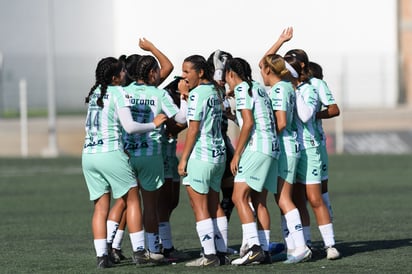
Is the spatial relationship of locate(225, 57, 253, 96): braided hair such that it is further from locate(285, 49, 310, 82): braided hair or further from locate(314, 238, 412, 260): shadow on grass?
locate(314, 238, 412, 260): shadow on grass

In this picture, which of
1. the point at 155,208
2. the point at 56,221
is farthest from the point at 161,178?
the point at 56,221

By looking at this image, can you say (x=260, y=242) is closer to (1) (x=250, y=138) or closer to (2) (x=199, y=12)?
(1) (x=250, y=138)

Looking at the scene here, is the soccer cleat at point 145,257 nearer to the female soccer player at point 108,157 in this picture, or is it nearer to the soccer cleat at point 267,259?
the female soccer player at point 108,157

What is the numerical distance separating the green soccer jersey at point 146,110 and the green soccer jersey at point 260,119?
2.17ft

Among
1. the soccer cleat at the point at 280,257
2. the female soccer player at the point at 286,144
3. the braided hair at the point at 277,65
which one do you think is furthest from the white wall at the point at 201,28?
the braided hair at the point at 277,65

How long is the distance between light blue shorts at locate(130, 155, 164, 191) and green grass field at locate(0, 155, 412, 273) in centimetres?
77

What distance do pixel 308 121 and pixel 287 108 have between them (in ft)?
1.30

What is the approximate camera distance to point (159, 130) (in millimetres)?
11031

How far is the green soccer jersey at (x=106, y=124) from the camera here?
34.6 ft

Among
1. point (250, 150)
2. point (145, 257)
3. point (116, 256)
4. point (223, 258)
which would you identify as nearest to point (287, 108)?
point (250, 150)

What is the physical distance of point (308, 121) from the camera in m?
11.1

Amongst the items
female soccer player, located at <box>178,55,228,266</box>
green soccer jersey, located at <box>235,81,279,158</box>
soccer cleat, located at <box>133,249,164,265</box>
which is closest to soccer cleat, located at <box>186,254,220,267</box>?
female soccer player, located at <box>178,55,228,266</box>

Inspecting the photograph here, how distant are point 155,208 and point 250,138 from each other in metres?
1.16

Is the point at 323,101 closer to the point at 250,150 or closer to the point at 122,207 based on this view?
the point at 250,150
